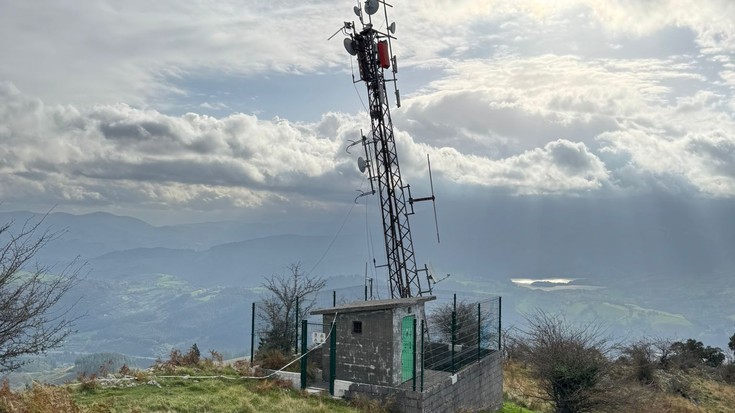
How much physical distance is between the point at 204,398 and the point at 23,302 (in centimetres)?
533

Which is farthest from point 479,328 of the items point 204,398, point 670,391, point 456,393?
point 670,391

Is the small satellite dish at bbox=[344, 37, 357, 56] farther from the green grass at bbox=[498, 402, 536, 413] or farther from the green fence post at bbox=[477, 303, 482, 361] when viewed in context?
the green grass at bbox=[498, 402, 536, 413]

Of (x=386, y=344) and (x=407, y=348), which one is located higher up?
(x=386, y=344)

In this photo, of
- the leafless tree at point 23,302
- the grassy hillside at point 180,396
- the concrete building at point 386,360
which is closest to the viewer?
the leafless tree at point 23,302

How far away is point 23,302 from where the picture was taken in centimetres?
1088

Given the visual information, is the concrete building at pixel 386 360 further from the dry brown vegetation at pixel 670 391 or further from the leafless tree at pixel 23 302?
the leafless tree at pixel 23 302

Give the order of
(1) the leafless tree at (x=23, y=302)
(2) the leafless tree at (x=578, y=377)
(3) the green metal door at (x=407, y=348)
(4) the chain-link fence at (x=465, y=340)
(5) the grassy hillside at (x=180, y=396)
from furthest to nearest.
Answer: (4) the chain-link fence at (x=465, y=340) < (2) the leafless tree at (x=578, y=377) < (3) the green metal door at (x=407, y=348) < (5) the grassy hillside at (x=180, y=396) < (1) the leafless tree at (x=23, y=302)

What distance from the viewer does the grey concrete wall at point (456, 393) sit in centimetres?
1549

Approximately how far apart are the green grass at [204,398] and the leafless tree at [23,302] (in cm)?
191

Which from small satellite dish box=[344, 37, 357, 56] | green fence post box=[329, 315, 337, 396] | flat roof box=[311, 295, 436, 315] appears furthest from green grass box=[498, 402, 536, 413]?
small satellite dish box=[344, 37, 357, 56]

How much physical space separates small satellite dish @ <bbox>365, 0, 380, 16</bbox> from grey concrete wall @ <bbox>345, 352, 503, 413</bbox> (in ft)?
51.4

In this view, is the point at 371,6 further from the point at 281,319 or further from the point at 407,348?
the point at 281,319

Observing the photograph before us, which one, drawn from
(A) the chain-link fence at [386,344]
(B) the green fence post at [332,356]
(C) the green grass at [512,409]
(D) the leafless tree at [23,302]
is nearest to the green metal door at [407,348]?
(A) the chain-link fence at [386,344]

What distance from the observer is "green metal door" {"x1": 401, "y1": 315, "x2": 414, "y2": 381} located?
16500 mm
